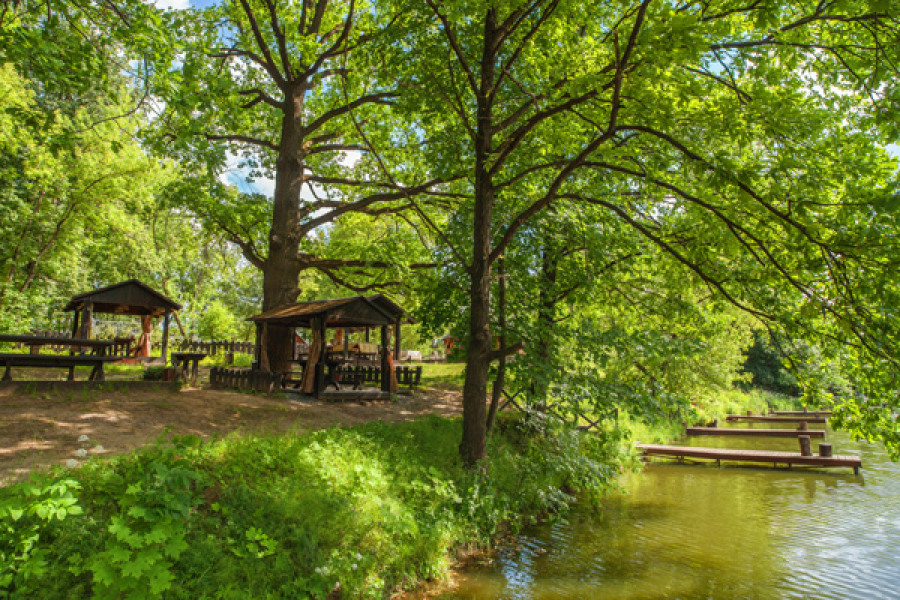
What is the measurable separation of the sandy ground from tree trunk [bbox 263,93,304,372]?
3565 mm

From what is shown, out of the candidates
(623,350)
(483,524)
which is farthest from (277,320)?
(623,350)

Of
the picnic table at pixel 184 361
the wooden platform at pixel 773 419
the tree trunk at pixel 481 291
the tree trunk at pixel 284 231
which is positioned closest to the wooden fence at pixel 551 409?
the tree trunk at pixel 481 291

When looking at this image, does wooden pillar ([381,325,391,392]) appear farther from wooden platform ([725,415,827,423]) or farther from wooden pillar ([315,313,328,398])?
wooden platform ([725,415,827,423])

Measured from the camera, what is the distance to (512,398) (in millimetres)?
9219

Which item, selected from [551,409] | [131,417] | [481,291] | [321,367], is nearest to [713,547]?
[551,409]

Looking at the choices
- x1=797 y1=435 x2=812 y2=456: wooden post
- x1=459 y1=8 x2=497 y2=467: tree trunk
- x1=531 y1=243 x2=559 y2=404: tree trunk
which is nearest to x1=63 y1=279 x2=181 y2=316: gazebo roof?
x1=459 y1=8 x2=497 y2=467: tree trunk

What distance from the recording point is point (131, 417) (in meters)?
8.65

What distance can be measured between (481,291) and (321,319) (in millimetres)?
7393

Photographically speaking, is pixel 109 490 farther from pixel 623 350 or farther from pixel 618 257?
pixel 618 257

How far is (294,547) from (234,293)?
2036 inches

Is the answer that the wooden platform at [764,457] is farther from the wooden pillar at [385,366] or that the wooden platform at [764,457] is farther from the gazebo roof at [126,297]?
the gazebo roof at [126,297]

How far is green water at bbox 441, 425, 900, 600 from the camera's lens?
6527mm

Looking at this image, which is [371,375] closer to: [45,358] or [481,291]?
[45,358]

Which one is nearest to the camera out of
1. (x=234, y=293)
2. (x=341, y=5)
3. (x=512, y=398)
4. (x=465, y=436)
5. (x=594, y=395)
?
(x=594, y=395)
